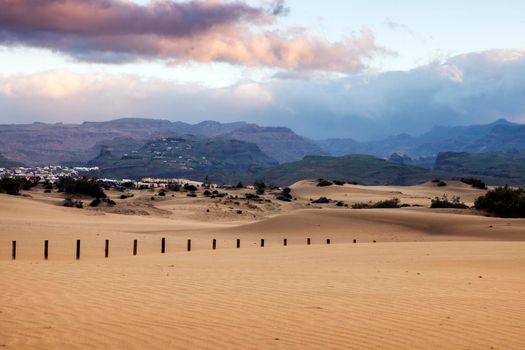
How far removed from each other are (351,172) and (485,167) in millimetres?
33720

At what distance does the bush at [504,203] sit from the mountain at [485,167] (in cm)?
8761

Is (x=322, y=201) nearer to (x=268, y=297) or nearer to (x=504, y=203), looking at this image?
(x=504, y=203)

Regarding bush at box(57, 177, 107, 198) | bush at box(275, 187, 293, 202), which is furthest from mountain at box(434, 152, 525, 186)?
bush at box(57, 177, 107, 198)

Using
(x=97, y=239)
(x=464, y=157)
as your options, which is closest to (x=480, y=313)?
(x=97, y=239)

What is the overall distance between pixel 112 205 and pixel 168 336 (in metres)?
48.7

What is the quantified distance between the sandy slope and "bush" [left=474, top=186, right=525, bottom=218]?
25284 mm

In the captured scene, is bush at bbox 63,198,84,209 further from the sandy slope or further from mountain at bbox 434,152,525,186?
mountain at bbox 434,152,525,186

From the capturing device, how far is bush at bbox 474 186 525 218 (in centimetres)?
4369

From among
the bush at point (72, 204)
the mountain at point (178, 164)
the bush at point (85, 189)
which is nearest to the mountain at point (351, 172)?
the mountain at point (178, 164)

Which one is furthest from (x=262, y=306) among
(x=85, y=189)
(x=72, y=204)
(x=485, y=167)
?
(x=485, y=167)

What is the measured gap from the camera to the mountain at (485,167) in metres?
142

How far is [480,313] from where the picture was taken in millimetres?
10758

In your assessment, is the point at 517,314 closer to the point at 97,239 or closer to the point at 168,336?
the point at 168,336

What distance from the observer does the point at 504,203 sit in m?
44.7
